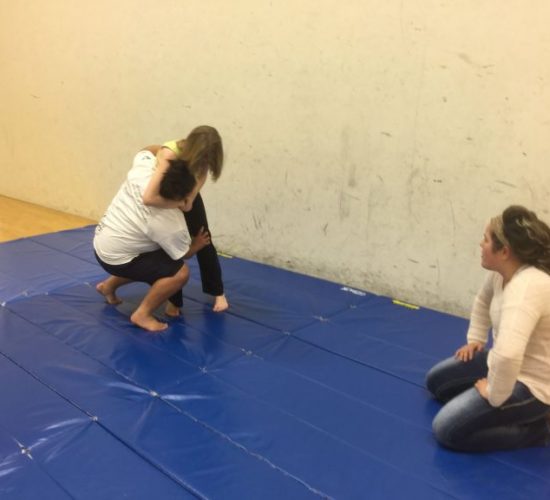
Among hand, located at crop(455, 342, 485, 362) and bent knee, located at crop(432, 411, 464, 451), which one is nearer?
bent knee, located at crop(432, 411, 464, 451)

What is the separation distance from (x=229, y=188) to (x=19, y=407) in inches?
91.6

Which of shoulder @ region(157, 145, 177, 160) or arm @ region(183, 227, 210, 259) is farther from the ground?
shoulder @ region(157, 145, 177, 160)

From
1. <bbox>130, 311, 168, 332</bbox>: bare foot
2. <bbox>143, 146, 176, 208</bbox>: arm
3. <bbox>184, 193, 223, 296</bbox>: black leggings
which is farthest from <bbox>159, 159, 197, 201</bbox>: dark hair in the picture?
<bbox>130, 311, 168, 332</bbox>: bare foot

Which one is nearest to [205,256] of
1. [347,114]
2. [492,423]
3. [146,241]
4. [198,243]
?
[198,243]

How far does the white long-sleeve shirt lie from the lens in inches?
64.7

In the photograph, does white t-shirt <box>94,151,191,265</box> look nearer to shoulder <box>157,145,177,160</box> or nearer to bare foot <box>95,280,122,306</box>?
shoulder <box>157,145,177,160</box>

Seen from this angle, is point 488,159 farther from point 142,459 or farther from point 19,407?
point 19,407

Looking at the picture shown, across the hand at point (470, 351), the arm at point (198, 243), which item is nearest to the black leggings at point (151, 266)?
the arm at point (198, 243)

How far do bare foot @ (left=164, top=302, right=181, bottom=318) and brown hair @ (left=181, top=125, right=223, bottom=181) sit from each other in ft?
2.58

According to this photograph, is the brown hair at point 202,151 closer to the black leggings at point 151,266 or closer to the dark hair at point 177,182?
the dark hair at point 177,182

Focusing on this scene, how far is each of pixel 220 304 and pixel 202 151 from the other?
2.98ft

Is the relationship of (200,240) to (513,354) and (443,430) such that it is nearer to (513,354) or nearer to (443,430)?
(443,430)

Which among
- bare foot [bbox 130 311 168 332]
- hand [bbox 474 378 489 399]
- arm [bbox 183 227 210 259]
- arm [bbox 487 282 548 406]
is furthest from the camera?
arm [bbox 183 227 210 259]

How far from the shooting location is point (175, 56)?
158 inches
